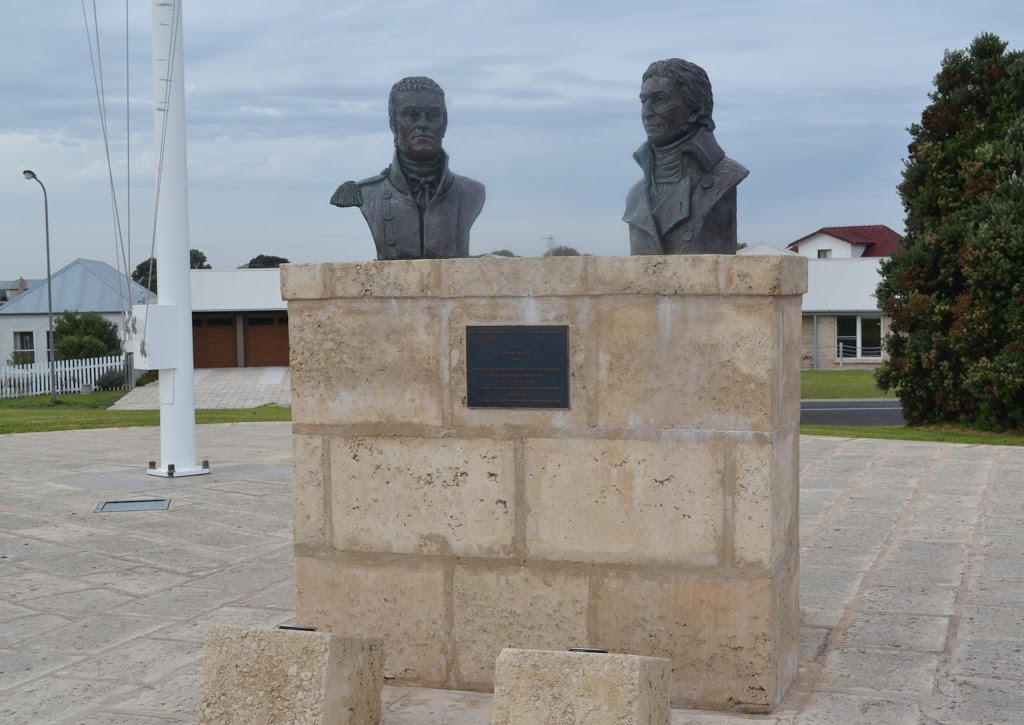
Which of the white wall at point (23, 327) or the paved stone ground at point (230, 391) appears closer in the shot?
the paved stone ground at point (230, 391)

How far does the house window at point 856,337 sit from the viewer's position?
3894cm

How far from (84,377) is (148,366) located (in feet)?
79.3

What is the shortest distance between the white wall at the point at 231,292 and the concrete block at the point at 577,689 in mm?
35681

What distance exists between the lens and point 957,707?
4.51 meters

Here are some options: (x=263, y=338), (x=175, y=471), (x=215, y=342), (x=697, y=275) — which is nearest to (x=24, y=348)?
(x=215, y=342)

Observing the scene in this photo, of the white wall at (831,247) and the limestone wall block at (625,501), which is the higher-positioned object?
the white wall at (831,247)

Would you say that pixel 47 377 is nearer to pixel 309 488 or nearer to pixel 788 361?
pixel 309 488

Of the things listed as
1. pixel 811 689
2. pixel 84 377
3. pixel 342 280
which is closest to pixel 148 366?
pixel 342 280

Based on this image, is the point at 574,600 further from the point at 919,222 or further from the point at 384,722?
→ the point at 919,222

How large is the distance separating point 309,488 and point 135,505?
5059 mm

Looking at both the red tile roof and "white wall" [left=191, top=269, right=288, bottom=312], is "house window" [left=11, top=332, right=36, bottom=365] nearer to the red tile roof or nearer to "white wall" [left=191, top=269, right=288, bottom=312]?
"white wall" [left=191, top=269, right=288, bottom=312]

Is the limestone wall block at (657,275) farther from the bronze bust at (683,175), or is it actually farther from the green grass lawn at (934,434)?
the green grass lawn at (934,434)

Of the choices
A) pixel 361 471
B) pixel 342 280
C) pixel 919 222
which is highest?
pixel 919 222

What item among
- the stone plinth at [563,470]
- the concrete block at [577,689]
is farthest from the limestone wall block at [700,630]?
the concrete block at [577,689]
